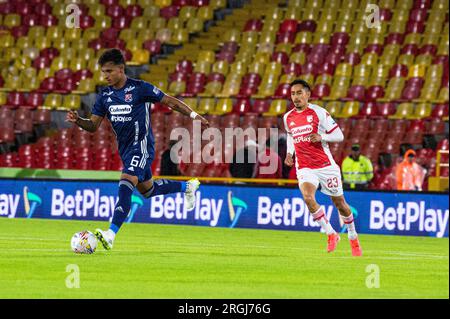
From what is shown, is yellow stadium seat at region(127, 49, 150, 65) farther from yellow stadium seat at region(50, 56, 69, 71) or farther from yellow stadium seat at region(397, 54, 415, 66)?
yellow stadium seat at region(397, 54, 415, 66)

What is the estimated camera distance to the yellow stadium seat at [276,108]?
30359mm

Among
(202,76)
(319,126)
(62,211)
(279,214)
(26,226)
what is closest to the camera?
(319,126)

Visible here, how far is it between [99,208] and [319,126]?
9.61m

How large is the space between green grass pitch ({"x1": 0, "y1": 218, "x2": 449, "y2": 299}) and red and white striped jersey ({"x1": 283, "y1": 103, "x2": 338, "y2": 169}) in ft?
4.07

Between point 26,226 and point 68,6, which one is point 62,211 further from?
point 68,6

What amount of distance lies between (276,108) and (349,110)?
204 centimetres

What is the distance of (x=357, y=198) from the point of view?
72.4ft

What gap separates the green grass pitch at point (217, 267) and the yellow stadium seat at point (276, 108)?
1094 cm

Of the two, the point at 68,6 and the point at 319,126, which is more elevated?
the point at 68,6

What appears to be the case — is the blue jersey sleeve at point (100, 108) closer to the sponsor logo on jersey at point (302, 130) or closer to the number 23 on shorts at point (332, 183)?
the sponsor logo on jersey at point (302, 130)

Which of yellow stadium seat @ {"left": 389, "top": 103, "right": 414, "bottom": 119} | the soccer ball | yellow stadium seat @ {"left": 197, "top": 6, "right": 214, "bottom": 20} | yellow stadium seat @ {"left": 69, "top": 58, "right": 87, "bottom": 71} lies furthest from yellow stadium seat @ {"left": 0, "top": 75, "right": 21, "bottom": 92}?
the soccer ball

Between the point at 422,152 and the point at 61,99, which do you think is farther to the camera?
the point at 61,99

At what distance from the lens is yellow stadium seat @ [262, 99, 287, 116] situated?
30.4 m
